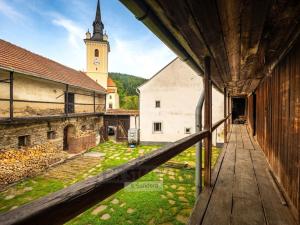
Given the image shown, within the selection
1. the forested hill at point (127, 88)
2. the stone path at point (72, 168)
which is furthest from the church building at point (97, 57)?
the stone path at point (72, 168)

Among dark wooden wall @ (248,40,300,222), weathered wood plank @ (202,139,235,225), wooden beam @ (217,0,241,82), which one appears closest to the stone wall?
weathered wood plank @ (202,139,235,225)

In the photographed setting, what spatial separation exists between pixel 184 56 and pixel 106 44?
30.9 meters

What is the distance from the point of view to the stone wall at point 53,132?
883cm

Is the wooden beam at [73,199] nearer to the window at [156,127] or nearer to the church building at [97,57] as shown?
the window at [156,127]

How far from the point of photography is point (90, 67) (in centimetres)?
3039

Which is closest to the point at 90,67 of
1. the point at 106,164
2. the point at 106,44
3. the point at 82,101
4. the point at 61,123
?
the point at 106,44

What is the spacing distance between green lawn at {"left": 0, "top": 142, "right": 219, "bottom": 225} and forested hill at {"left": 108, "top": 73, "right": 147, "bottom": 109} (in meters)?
38.1

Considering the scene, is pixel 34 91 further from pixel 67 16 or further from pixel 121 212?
pixel 67 16

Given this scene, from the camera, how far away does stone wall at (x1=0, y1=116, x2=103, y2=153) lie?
883 cm

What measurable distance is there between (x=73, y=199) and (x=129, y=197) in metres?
6.48

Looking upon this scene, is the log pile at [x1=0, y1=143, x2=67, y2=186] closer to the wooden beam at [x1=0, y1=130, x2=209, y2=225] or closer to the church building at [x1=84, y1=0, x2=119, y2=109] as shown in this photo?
the wooden beam at [x1=0, y1=130, x2=209, y2=225]

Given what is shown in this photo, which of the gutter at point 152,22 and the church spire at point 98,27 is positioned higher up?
the church spire at point 98,27

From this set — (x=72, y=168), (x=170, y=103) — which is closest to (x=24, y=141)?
(x=72, y=168)

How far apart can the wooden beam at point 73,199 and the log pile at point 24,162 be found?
31.3 feet
